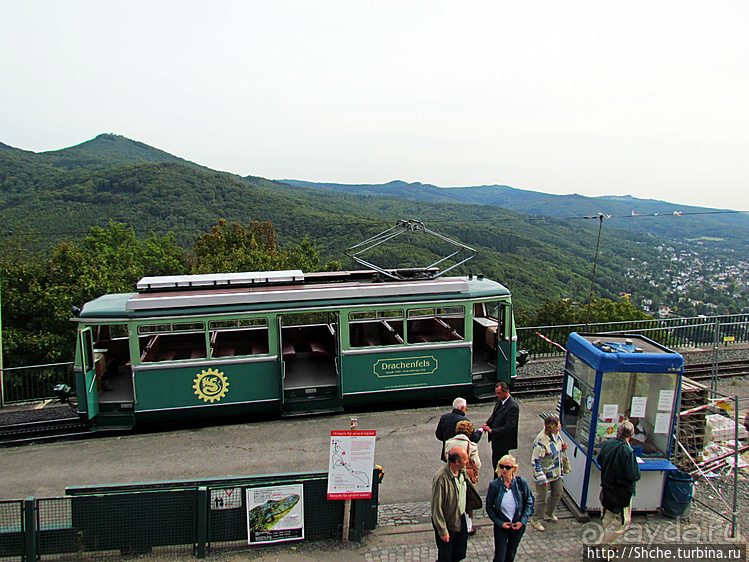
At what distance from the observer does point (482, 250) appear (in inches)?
3049

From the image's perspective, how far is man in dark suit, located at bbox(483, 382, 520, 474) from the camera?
7.01 metres

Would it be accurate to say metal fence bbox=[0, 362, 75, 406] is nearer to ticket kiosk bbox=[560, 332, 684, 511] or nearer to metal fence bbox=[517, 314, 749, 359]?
ticket kiosk bbox=[560, 332, 684, 511]

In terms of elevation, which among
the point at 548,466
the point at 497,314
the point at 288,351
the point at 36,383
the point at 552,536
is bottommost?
the point at 36,383

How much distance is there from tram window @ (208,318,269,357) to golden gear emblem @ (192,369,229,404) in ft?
1.40

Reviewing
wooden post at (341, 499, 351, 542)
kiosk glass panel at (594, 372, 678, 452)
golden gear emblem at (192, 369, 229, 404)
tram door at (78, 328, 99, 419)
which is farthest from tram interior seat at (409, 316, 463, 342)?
tram door at (78, 328, 99, 419)

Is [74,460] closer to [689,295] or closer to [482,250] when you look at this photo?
[482,250]

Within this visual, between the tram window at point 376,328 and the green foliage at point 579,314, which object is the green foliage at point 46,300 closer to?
the tram window at point 376,328

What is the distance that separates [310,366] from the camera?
38.3ft

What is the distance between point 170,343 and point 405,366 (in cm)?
490

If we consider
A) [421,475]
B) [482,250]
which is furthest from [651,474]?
[482,250]

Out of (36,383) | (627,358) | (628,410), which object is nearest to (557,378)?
(628,410)

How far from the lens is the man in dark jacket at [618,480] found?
582cm

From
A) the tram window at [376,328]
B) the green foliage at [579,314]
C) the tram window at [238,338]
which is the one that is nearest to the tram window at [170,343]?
the tram window at [238,338]

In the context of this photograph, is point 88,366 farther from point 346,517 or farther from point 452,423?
point 452,423
